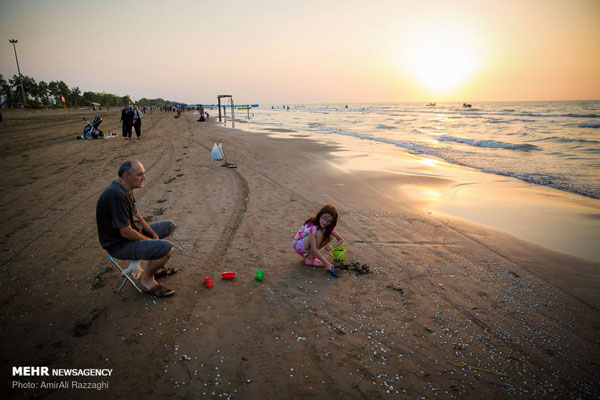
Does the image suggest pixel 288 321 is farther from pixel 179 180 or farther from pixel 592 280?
pixel 179 180

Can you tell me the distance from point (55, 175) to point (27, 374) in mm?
9108

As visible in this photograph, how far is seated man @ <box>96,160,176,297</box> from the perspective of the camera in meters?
3.27

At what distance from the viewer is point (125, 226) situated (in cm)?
333

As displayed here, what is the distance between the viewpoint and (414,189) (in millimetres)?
8812

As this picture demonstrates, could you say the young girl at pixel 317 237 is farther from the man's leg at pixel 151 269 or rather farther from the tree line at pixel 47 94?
the tree line at pixel 47 94

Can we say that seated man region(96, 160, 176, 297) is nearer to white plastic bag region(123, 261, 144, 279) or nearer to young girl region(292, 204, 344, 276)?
white plastic bag region(123, 261, 144, 279)

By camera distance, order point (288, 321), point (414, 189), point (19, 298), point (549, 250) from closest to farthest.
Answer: point (288, 321) → point (19, 298) → point (549, 250) → point (414, 189)

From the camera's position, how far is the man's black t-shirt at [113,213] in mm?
3254

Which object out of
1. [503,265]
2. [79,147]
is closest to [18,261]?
[503,265]

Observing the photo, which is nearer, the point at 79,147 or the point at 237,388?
the point at 237,388

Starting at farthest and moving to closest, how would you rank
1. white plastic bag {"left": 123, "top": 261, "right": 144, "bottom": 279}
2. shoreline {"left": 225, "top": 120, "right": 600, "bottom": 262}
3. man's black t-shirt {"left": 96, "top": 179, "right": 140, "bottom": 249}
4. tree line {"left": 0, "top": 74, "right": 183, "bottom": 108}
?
tree line {"left": 0, "top": 74, "right": 183, "bottom": 108}
shoreline {"left": 225, "top": 120, "right": 600, "bottom": 262}
white plastic bag {"left": 123, "top": 261, "right": 144, "bottom": 279}
man's black t-shirt {"left": 96, "top": 179, "right": 140, "bottom": 249}

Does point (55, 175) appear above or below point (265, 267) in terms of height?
above

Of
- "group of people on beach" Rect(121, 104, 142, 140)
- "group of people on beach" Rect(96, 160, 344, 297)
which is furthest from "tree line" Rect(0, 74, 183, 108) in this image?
"group of people on beach" Rect(96, 160, 344, 297)

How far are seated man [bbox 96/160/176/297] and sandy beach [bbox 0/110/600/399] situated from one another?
71cm
